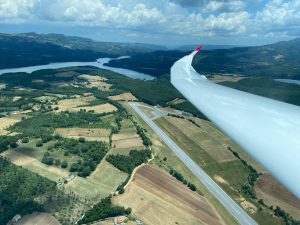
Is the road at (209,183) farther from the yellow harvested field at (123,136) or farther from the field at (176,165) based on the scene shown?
the yellow harvested field at (123,136)

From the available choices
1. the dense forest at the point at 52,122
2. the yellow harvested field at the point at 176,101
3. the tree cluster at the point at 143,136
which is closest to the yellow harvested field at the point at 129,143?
the tree cluster at the point at 143,136

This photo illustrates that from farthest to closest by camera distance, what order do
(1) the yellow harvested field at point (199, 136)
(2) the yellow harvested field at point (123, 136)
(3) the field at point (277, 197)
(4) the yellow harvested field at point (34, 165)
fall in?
(2) the yellow harvested field at point (123, 136)
(1) the yellow harvested field at point (199, 136)
(4) the yellow harvested field at point (34, 165)
(3) the field at point (277, 197)

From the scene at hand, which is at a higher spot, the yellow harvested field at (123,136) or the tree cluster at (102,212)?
the tree cluster at (102,212)

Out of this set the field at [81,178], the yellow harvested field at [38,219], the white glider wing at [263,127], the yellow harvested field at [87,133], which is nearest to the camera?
the white glider wing at [263,127]

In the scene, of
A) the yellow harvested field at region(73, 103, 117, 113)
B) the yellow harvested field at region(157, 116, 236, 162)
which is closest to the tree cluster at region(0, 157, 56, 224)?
the yellow harvested field at region(157, 116, 236, 162)

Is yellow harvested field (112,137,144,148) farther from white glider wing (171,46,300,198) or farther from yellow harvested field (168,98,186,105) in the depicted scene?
white glider wing (171,46,300,198)

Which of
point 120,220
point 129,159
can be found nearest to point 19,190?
point 120,220

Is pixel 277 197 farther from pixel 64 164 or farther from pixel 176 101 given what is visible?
pixel 176 101
